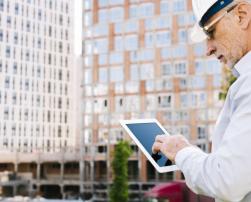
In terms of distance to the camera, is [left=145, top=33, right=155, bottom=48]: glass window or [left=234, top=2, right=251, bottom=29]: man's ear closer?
[left=234, top=2, right=251, bottom=29]: man's ear

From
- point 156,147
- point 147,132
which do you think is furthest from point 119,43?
point 156,147

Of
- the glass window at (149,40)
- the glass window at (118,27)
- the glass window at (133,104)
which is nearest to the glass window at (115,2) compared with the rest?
the glass window at (118,27)

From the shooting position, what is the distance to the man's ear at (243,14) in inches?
43.4

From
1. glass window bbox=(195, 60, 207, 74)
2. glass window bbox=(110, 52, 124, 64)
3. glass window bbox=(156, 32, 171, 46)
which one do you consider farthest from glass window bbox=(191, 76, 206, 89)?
glass window bbox=(110, 52, 124, 64)

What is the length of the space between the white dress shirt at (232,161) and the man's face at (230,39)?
7 centimetres

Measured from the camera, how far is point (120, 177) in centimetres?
2667

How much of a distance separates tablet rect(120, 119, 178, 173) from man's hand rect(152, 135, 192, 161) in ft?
0.32

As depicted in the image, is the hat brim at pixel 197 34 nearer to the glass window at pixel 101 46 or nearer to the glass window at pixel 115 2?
the glass window at pixel 101 46

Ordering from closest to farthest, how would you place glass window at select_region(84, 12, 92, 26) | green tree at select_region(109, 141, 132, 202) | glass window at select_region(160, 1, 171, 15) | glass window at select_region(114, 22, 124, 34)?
green tree at select_region(109, 141, 132, 202) < glass window at select_region(160, 1, 171, 15) < glass window at select_region(114, 22, 124, 34) < glass window at select_region(84, 12, 92, 26)

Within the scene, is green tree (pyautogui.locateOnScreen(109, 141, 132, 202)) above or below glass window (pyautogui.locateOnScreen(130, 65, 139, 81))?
below

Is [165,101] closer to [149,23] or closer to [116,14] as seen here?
[149,23]

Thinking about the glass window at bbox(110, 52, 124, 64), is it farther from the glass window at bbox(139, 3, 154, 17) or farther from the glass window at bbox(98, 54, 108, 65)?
the glass window at bbox(139, 3, 154, 17)

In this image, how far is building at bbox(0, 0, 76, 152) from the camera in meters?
43.0

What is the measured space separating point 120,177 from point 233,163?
85.2 feet
